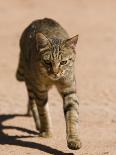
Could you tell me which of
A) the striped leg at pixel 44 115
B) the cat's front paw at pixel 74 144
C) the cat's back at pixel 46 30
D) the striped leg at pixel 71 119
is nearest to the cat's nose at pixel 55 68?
the striped leg at pixel 71 119

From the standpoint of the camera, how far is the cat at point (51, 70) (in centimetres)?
797

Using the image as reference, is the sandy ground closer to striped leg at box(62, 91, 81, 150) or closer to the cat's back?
striped leg at box(62, 91, 81, 150)

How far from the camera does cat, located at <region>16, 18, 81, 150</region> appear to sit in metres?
7.97

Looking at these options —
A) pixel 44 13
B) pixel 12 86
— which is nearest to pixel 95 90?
pixel 12 86

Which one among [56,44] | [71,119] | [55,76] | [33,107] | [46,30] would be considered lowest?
[33,107]

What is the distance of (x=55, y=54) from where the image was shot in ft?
26.1

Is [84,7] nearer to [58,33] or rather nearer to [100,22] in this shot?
[100,22]

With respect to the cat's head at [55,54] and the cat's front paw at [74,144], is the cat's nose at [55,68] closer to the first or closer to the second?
the cat's head at [55,54]

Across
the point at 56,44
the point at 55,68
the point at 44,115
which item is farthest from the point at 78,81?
the point at 55,68

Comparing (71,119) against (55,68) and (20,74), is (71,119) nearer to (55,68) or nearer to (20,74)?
(55,68)

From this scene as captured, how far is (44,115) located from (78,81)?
3.94 meters

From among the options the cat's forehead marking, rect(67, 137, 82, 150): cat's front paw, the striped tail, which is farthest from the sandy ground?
the cat's forehead marking

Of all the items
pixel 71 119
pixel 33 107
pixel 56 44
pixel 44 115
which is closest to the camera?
pixel 56 44

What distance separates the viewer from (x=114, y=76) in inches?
508
